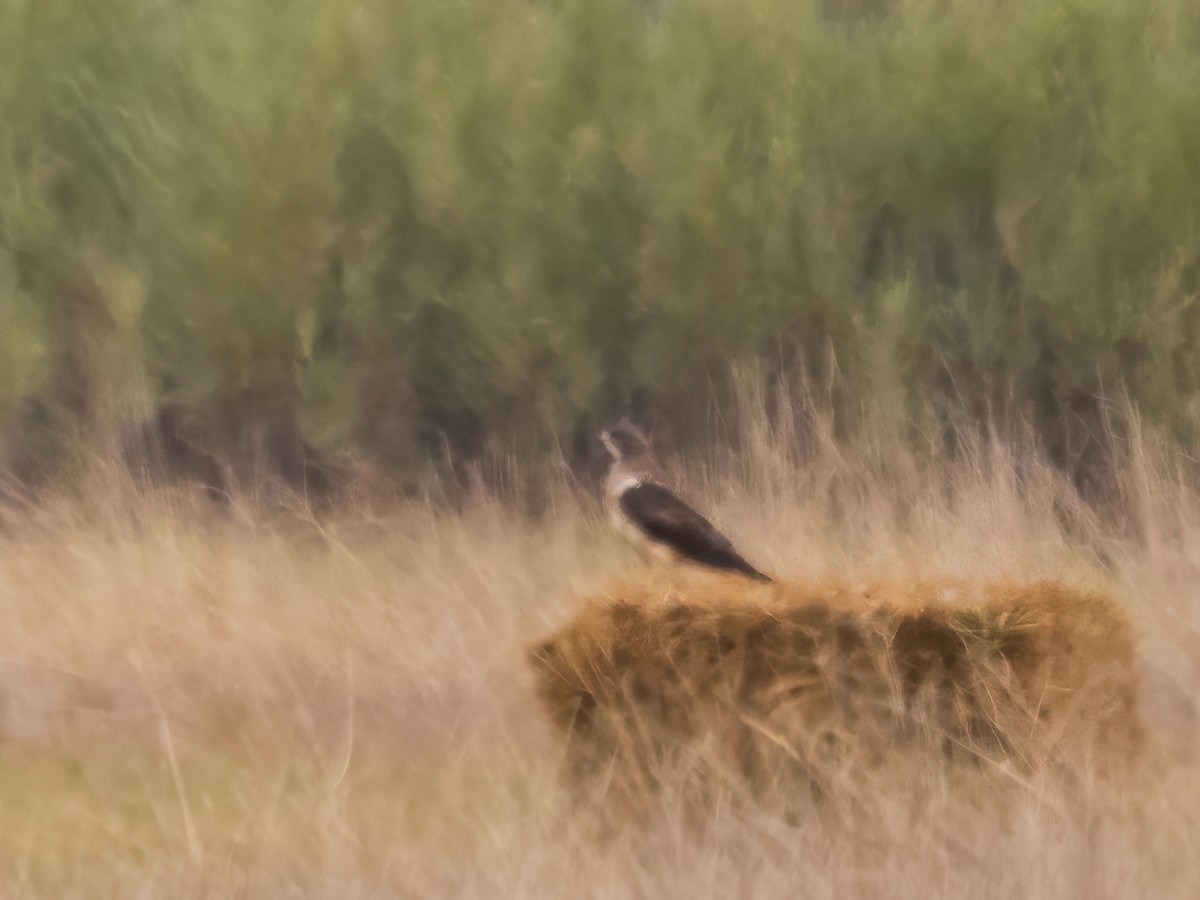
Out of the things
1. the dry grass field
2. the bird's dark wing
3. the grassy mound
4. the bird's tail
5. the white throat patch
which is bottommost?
the dry grass field

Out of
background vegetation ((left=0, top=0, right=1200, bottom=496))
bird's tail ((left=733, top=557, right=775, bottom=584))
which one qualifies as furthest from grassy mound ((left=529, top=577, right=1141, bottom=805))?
background vegetation ((left=0, top=0, right=1200, bottom=496))

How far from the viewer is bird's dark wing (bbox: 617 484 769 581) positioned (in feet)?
20.1

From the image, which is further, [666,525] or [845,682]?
[666,525]

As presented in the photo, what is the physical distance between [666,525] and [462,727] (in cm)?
182

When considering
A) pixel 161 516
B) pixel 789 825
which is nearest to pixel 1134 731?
pixel 789 825

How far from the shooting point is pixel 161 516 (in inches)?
424

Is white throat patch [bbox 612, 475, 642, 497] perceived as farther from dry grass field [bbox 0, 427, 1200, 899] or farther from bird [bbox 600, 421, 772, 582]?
dry grass field [bbox 0, 427, 1200, 899]

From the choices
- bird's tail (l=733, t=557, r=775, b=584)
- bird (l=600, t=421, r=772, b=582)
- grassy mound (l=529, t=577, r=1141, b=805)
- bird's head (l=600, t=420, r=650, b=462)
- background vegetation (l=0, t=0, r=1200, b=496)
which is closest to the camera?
grassy mound (l=529, t=577, r=1141, b=805)

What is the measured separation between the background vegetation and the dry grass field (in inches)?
89.0

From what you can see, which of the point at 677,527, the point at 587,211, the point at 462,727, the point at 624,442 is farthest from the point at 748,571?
the point at 587,211

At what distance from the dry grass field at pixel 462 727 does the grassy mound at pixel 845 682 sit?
0.30ft

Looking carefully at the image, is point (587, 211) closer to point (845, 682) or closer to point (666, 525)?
point (666, 525)

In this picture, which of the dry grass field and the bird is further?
the bird

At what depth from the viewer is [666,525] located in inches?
244
